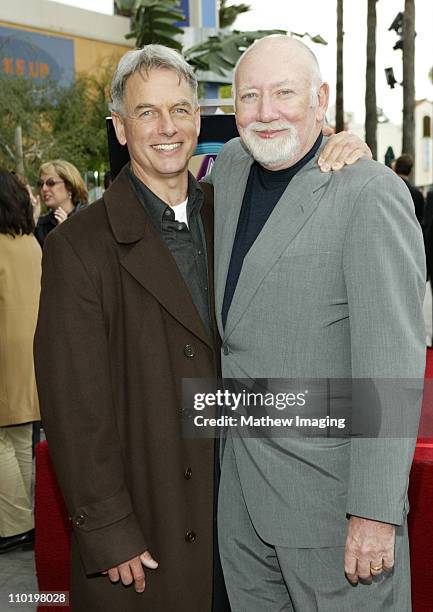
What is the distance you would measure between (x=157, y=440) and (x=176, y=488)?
5.6 inches

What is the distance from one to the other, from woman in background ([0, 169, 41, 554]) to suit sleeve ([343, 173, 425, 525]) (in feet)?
8.71

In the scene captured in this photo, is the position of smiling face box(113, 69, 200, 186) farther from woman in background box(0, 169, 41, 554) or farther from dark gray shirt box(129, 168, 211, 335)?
woman in background box(0, 169, 41, 554)

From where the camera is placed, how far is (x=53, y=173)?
643 centimetres

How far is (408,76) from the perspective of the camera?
71.7 ft

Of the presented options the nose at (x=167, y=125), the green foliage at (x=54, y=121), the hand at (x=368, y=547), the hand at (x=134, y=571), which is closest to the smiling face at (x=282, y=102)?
the nose at (x=167, y=125)

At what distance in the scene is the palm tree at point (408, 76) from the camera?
20589mm

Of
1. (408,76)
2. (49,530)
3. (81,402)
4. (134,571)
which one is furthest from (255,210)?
(408,76)

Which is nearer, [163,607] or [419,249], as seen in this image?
[419,249]

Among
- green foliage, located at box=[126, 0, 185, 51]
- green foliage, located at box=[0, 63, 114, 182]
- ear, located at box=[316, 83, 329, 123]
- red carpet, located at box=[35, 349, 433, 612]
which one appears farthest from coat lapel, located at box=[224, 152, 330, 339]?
green foliage, located at box=[0, 63, 114, 182]

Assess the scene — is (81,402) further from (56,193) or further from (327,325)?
(56,193)

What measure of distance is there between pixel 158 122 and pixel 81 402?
80 centimetres

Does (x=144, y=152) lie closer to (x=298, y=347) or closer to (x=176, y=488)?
(x=298, y=347)

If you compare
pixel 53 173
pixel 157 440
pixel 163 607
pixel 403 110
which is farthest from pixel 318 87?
pixel 403 110

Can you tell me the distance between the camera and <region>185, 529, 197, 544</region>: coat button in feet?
7.34
